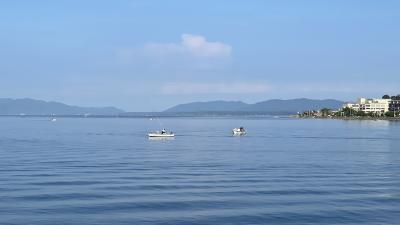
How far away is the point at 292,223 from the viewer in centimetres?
2069

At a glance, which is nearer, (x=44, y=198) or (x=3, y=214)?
(x=3, y=214)

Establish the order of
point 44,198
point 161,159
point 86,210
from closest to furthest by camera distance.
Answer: point 86,210
point 44,198
point 161,159

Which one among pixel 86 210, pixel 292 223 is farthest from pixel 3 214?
pixel 292 223

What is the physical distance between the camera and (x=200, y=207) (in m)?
23.3

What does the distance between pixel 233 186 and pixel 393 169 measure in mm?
13813

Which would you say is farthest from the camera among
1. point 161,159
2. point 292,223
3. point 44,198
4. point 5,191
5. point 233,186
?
point 161,159

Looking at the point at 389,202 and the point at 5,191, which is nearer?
the point at 389,202

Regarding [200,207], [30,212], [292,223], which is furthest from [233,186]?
[30,212]

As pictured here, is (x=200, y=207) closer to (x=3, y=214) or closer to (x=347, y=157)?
(x=3, y=214)

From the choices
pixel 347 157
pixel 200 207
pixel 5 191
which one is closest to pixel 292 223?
pixel 200 207

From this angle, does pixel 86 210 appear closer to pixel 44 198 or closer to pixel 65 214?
pixel 65 214

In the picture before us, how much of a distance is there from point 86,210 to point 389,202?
39.3 ft

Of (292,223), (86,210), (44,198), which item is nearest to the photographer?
(292,223)

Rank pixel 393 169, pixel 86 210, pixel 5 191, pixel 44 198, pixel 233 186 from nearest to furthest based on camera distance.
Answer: pixel 86 210 → pixel 44 198 → pixel 5 191 → pixel 233 186 → pixel 393 169
